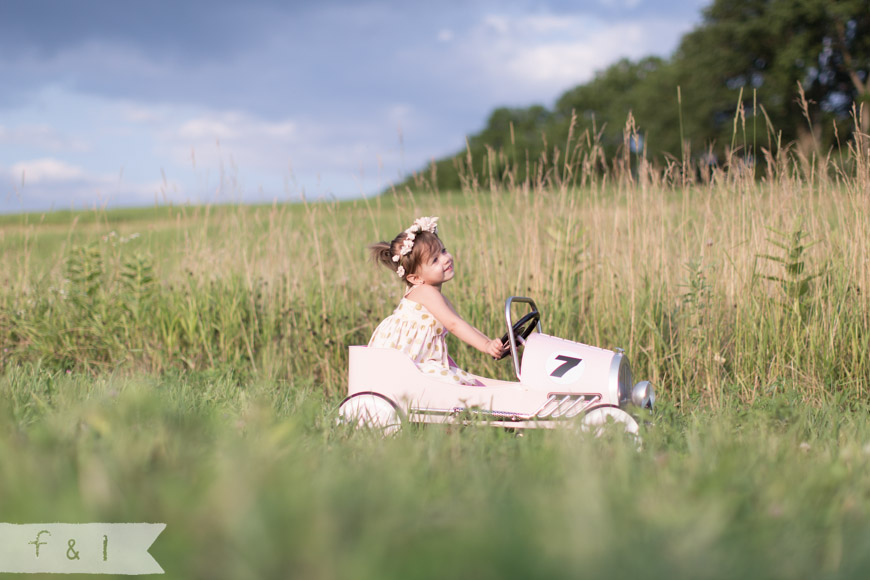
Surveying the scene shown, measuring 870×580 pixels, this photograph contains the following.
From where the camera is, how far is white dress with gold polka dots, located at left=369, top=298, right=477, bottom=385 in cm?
326

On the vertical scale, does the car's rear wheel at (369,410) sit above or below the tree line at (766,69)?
below

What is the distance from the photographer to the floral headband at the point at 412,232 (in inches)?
132

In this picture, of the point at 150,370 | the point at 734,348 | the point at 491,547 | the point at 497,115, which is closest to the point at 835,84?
the point at 734,348

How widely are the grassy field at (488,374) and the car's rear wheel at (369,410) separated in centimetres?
11

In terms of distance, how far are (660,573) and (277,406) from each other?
2284 millimetres

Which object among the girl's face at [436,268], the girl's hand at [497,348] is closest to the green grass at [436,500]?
the girl's hand at [497,348]

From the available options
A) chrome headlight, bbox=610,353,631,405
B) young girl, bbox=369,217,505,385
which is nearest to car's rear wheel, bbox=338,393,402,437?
young girl, bbox=369,217,505,385

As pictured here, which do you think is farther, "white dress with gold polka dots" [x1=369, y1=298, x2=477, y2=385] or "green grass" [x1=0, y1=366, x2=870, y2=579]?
"white dress with gold polka dots" [x1=369, y1=298, x2=477, y2=385]

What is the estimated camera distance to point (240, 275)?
4867 millimetres

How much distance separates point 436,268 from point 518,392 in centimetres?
86

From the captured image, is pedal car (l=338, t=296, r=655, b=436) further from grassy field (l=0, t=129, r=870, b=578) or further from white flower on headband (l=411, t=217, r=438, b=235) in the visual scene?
white flower on headband (l=411, t=217, r=438, b=235)

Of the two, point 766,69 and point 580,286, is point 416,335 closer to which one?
point 580,286

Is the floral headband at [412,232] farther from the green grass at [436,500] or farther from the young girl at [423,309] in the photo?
the green grass at [436,500]

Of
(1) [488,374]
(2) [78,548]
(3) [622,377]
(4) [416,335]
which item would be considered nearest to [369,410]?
(4) [416,335]
